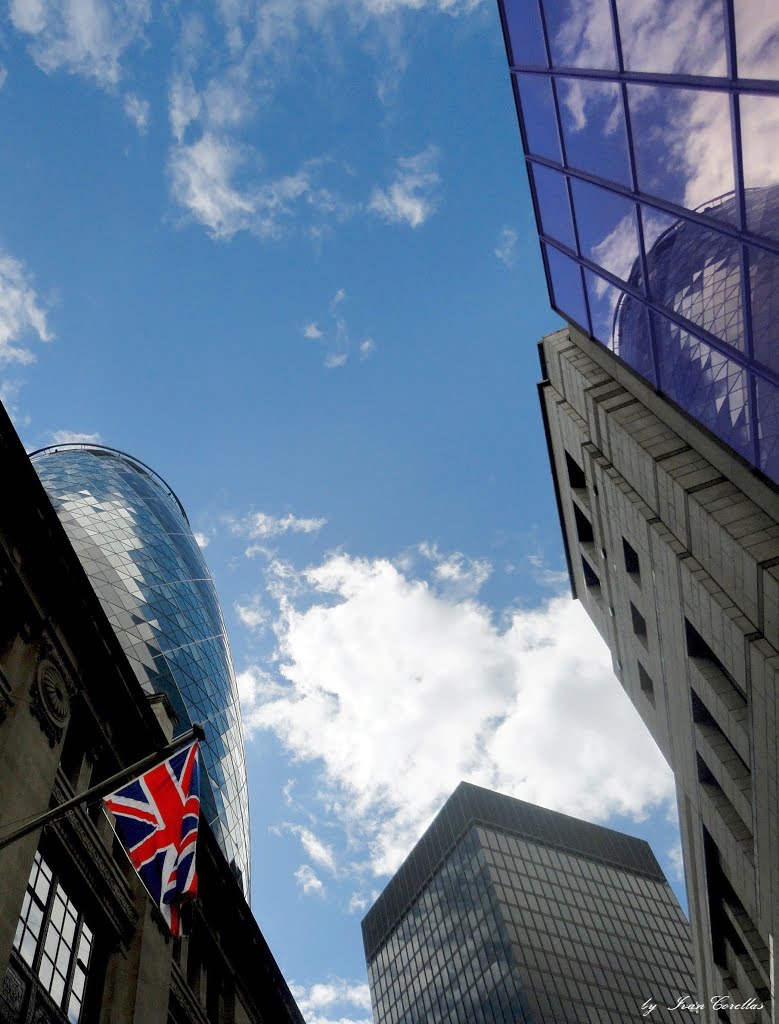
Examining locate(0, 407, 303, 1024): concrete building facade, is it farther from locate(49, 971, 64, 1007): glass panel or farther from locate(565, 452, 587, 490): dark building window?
locate(565, 452, 587, 490): dark building window

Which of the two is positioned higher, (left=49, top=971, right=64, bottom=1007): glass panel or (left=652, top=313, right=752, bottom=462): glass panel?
(left=652, top=313, right=752, bottom=462): glass panel

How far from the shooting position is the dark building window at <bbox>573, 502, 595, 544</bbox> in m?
42.6

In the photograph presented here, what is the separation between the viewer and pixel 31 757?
71.3 feet

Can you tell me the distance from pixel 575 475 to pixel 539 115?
1841cm

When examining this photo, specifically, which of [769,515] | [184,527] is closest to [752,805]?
[769,515]

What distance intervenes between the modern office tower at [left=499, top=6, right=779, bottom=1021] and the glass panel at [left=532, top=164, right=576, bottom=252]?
0.10 m

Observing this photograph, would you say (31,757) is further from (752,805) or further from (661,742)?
(661,742)

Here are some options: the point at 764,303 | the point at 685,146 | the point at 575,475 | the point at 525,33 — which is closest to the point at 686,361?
the point at 764,303

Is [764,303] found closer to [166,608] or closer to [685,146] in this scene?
[685,146]

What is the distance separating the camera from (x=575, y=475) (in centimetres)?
4050

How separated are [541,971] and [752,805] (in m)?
85.6

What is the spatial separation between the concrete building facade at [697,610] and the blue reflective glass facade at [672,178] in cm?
282

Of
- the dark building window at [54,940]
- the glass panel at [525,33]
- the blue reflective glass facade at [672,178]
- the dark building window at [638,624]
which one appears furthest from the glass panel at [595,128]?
the dark building window at [54,940]

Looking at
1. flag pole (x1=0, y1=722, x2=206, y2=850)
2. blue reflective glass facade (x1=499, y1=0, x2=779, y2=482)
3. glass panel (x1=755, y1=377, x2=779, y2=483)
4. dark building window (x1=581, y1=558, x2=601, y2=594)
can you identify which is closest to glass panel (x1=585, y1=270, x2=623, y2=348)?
blue reflective glass facade (x1=499, y1=0, x2=779, y2=482)
